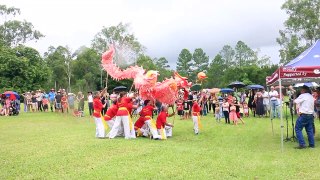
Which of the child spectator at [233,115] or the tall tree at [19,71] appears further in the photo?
the tall tree at [19,71]

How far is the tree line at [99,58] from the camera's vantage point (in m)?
36.6

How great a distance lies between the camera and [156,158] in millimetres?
9391

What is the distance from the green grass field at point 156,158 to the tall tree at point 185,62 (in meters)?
Answer: 71.2

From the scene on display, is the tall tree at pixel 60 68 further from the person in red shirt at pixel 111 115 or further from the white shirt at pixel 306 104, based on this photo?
the white shirt at pixel 306 104

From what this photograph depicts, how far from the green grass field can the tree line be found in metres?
4.28

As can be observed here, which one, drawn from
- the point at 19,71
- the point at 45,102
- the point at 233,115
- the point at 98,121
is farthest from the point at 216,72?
the point at 98,121

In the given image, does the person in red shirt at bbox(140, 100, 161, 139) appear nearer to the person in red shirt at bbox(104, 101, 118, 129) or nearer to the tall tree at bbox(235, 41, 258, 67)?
the person in red shirt at bbox(104, 101, 118, 129)

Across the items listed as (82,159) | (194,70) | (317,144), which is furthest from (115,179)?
(194,70)

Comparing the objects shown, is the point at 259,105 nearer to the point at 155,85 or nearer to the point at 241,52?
the point at 155,85

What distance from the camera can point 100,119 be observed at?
13438 millimetres

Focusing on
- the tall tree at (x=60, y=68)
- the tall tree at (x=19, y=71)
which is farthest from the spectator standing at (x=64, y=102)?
the tall tree at (x=60, y=68)

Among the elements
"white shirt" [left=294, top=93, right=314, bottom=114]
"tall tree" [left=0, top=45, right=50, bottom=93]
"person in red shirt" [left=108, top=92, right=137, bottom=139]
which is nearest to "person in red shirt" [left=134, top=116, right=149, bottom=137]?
"person in red shirt" [left=108, top=92, right=137, bottom=139]

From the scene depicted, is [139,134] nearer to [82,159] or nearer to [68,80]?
[82,159]

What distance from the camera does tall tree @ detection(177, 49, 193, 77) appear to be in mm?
84938
